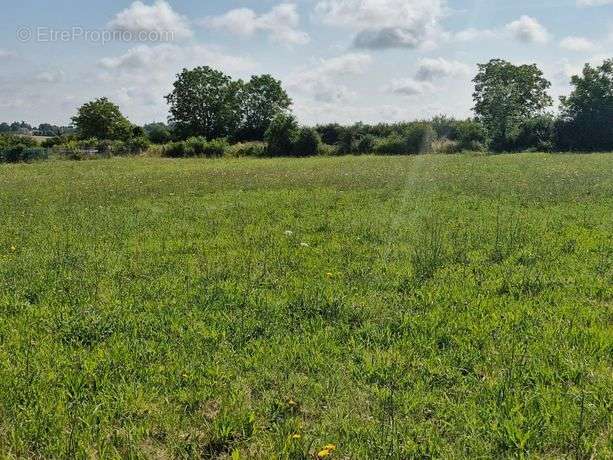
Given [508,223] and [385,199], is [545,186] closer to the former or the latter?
[385,199]

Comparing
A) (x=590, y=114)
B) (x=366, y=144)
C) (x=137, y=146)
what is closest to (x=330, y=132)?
(x=366, y=144)

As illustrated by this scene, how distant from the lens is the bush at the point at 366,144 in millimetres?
48312

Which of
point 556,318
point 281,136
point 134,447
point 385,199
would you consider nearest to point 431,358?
point 556,318

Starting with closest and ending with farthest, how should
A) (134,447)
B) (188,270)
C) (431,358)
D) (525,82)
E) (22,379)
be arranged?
(134,447), (22,379), (431,358), (188,270), (525,82)

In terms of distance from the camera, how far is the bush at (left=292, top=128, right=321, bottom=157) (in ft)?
157

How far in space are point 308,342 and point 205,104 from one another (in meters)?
83.5

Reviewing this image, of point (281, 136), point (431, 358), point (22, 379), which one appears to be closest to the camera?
point (22, 379)

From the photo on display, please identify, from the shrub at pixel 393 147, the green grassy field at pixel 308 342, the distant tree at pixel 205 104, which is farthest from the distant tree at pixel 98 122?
the green grassy field at pixel 308 342

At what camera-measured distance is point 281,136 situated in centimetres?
4869

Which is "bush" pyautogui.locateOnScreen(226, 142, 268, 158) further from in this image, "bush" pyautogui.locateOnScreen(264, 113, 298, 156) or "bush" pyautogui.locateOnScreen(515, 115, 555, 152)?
"bush" pyautogui.locateOnScreen(515, 115, 555, 152)

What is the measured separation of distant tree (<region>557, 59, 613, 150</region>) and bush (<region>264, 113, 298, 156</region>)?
2534 cm

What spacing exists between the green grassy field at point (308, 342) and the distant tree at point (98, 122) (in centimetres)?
7993

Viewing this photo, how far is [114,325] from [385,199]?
9.61m

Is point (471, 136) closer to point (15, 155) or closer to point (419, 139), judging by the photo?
point (419, 139)
